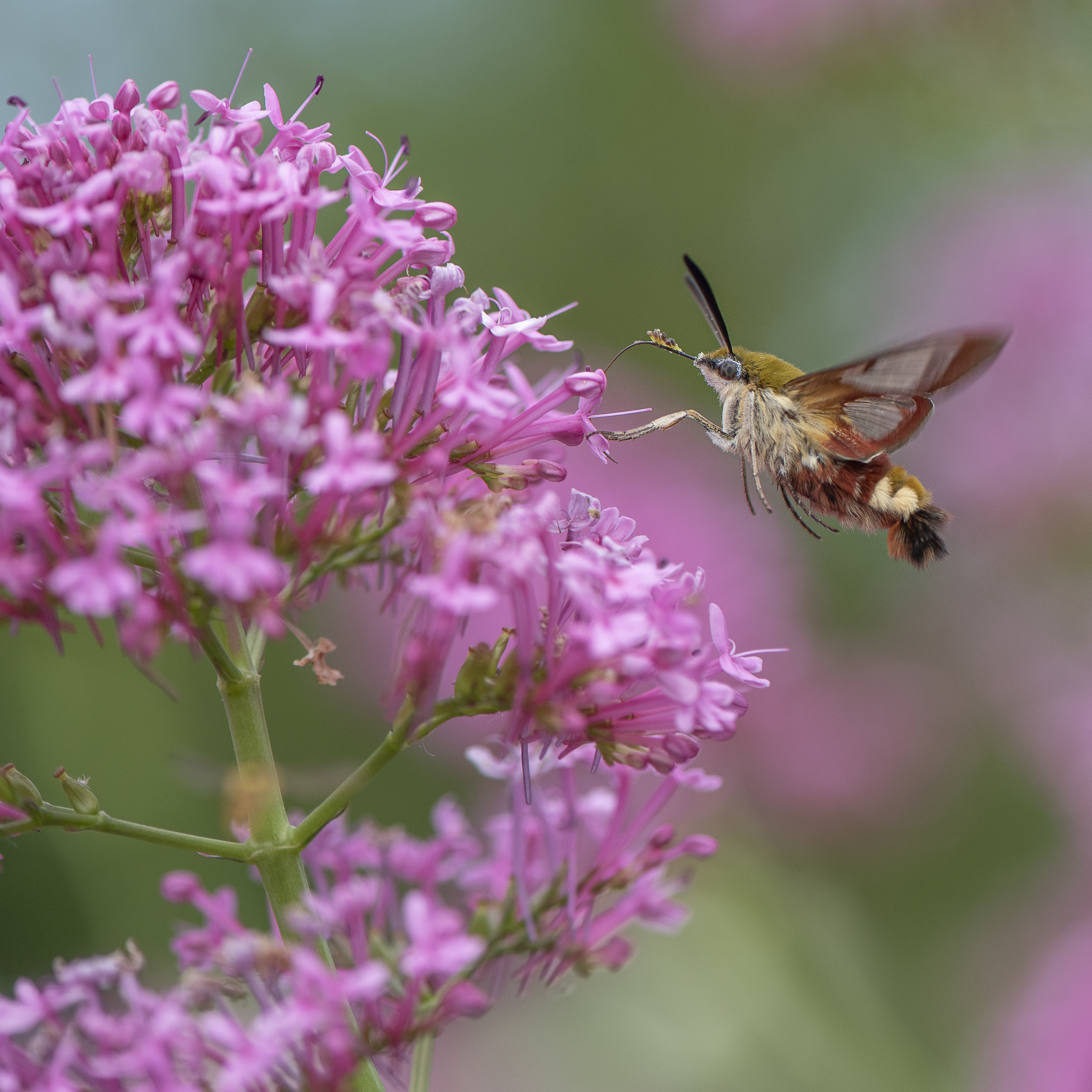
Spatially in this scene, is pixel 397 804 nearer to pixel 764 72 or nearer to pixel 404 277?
pixel 764 72

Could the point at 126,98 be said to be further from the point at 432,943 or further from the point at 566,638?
the point at 432,943

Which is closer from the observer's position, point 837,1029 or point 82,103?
point 82,103

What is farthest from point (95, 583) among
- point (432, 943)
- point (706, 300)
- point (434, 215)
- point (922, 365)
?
point (706, 300)

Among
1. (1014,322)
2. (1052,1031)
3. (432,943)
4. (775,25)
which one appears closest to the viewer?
(432,943)

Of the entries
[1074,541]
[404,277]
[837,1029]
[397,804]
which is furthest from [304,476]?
[397,804]

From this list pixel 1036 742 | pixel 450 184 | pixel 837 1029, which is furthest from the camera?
pixel 450 184

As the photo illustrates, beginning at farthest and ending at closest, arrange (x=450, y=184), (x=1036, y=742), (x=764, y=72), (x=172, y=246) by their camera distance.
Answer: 1. (x=450, y=184)
2. (x=764, y=72)
3. (x=1036, y=742)
4. (x=172, y=246)

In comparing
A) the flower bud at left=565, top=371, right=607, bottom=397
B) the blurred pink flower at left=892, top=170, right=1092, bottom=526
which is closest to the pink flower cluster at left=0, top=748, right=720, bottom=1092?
the flower bud at left=565, top=371, right=607, bottom=397

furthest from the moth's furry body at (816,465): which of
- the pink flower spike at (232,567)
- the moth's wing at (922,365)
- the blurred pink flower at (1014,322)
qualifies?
the blurred pink flower at (1014,322)

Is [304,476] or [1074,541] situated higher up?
[1074,541]
